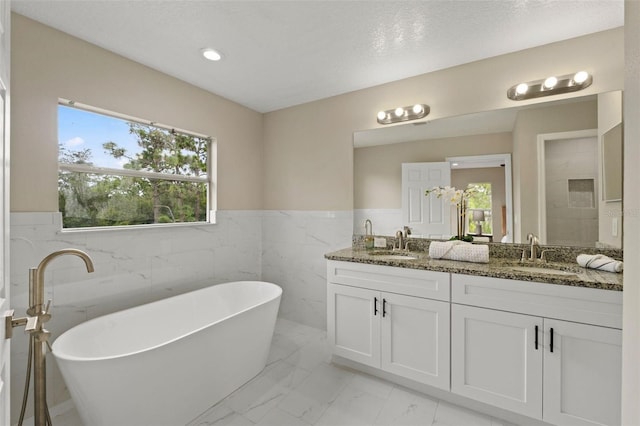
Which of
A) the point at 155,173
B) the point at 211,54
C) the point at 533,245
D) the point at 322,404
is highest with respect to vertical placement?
the point at 211,54

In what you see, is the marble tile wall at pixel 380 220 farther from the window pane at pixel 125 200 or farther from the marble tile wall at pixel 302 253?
the window pane at pixel 125 200

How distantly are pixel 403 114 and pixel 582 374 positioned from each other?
2.20m

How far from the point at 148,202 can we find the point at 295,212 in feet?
4.83

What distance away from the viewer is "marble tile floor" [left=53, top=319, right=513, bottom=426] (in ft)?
6.02

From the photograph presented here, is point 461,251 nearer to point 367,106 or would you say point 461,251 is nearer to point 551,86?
point 551,86

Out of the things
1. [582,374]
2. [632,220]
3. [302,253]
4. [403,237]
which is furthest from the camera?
[302,253]

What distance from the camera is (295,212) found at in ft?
11.1

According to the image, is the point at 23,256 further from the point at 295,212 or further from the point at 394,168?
the point at 394,168

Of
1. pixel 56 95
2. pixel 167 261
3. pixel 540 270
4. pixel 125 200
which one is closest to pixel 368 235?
pixel 540 270

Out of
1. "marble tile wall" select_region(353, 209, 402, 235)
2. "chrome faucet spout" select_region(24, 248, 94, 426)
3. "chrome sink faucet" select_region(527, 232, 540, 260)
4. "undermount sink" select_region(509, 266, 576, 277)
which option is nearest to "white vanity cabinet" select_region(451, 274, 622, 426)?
"undermount sink" select_region(509, 266, 576, 277)

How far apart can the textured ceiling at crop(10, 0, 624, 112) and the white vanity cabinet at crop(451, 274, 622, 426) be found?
1.66 meters

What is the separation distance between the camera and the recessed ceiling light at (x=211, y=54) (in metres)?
2.21

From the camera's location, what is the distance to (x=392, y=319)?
7.07 feet

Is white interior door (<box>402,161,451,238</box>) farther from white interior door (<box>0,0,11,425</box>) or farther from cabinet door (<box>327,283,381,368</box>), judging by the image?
white interior door (<box>0,0,11,425</box>)
